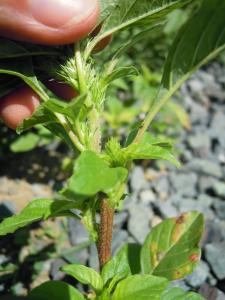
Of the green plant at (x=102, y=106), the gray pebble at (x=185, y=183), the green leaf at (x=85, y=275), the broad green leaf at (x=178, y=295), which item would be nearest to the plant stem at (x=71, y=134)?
the green plant at (x=102, y=106)

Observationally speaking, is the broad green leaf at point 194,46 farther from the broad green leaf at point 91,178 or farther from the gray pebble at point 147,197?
the gray pebble at point 147,197

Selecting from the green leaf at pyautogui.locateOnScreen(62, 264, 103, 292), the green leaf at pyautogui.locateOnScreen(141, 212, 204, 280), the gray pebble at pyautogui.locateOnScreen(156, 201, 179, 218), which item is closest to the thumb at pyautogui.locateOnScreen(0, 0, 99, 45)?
the green leaf at pyautogui.locateOnScreen(62, 264, 103, 292)

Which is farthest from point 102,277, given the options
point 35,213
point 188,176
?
point 188,176

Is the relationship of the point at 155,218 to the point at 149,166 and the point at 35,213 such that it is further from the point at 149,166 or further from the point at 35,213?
the point at 35,213

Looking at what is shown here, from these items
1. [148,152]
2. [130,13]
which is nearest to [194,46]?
[130,13]

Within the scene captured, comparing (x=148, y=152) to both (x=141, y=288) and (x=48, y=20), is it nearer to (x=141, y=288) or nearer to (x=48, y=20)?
(x=141, y=288)

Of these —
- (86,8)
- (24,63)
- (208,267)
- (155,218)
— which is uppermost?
(86,8)
